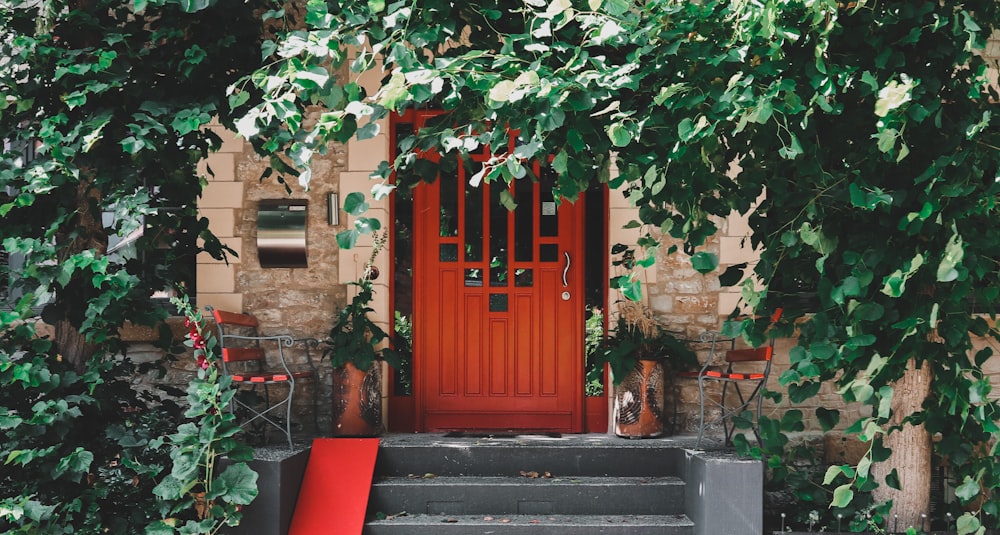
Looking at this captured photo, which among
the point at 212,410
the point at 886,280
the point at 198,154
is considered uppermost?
the point at 198,154

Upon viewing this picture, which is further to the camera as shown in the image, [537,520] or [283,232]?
[283,232]

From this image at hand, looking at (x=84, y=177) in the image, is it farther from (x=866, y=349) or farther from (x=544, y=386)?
(x=866, y=349)

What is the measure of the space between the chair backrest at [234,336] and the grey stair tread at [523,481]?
108 centimetres

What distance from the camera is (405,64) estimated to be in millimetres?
2770

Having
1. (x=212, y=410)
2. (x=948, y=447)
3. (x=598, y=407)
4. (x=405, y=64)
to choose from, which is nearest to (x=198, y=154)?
(x=212, y=410)

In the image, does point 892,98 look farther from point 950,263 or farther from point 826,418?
point 826,418

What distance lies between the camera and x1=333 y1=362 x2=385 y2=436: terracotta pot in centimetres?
504

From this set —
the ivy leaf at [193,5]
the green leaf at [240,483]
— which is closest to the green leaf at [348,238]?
the ivy leaf at [193,5]

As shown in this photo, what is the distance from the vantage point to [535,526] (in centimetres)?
421

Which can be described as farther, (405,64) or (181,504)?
(181,504)

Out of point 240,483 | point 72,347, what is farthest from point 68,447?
point 240,483

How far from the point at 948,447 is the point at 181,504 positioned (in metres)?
3.28

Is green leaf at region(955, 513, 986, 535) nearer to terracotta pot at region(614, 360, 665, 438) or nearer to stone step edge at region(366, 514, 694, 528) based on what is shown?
stone step edge at region(366, 514, 694, 528)

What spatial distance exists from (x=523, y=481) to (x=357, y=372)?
4.01 ft
